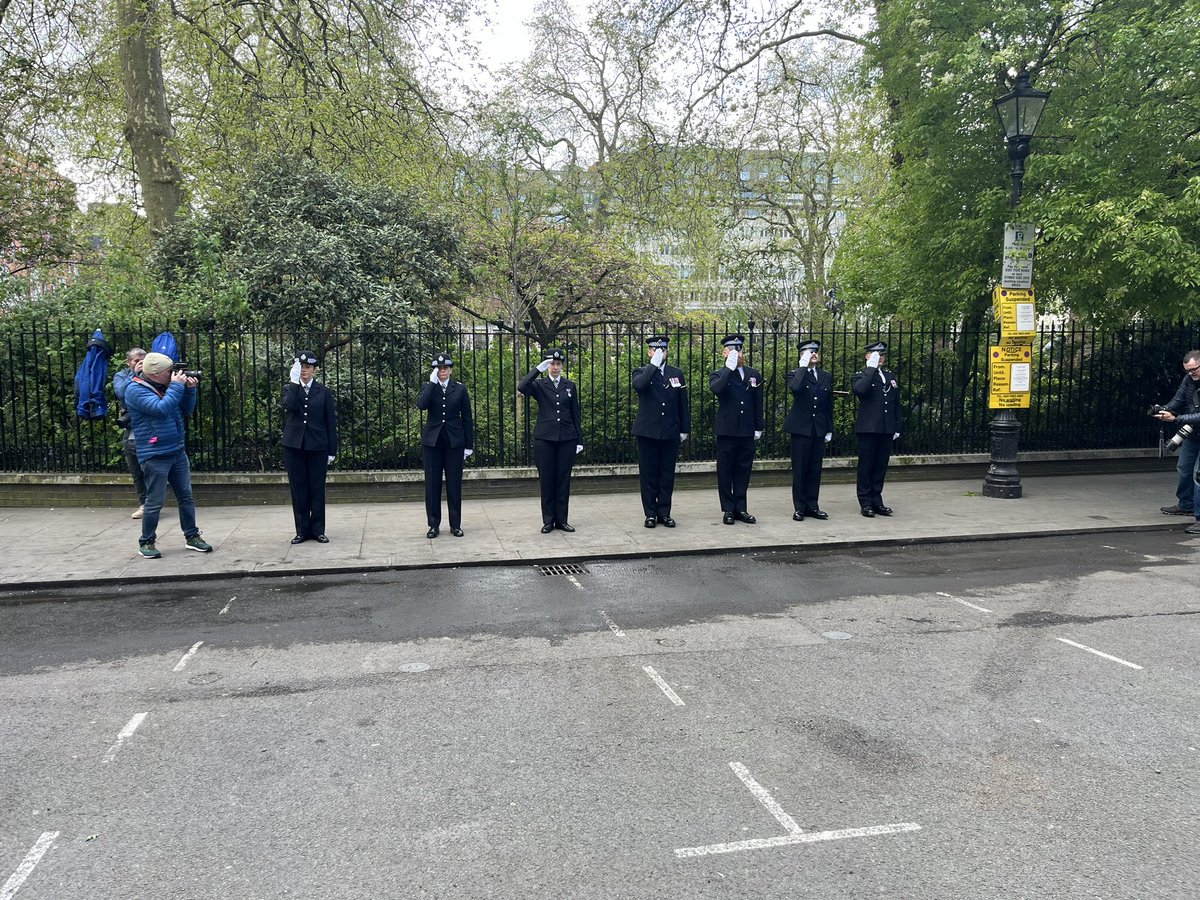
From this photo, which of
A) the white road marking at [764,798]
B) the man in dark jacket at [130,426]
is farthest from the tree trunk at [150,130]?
the white road marking at [764,798]

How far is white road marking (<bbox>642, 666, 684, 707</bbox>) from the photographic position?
15.8 feet

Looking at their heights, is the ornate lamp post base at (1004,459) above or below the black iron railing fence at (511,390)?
below

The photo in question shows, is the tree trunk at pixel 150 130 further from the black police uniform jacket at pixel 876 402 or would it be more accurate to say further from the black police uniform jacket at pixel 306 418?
the black police uniform jacket at pixel 876 402

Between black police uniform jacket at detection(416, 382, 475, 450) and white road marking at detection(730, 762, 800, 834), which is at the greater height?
black police uniform jacket at detection(416, 382, 475, 450)

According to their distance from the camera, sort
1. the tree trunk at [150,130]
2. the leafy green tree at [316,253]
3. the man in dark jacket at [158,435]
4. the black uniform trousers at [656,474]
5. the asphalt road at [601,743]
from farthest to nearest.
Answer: the tree trunk at [150,130]
the leafy green tree at [316,253]
the black uniform trousers at [656,474]
the man in dark jacket at [158,435]
the asphalt road at [601,743]

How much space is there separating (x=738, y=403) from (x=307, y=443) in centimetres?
477

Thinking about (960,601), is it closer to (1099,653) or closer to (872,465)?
(1099,653)

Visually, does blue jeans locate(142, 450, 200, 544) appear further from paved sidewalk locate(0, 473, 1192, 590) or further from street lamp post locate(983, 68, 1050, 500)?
street lamp post locate(983, 68, 1050, 500)

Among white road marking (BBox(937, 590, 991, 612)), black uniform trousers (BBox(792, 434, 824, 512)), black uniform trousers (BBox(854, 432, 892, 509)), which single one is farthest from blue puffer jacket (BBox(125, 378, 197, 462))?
black uniform trousers (BBox(854, 432, 892, 509))

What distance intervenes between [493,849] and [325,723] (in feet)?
5.25

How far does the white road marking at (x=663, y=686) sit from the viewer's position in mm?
4805

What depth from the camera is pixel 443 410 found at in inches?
371

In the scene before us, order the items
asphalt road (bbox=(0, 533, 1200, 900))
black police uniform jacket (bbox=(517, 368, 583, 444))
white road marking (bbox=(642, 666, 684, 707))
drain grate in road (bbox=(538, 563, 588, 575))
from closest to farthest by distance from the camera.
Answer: asphalt road (bbox=(0, 533, 1200, 900)) → white road marking (bbox=(642, 666, 684, 707)) → drain grate in road (bbox=(538, 563, 588, 575)) → black police uniform jacket (bbox=(517, 368, 583, 444))

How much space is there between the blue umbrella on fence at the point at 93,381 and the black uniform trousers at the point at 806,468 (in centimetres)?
830
